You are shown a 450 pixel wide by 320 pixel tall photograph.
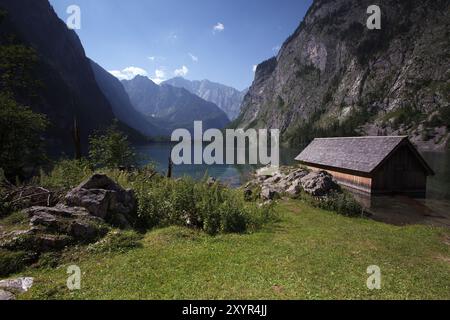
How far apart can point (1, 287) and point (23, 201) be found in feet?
22.1

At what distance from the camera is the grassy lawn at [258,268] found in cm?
841

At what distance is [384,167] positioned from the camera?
108ft

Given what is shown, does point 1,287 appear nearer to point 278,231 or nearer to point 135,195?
point 135,195

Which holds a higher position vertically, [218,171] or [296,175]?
[296,175]

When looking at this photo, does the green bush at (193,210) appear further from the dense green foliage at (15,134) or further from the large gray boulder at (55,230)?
the dense green foliage at (15,134)

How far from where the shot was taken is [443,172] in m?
55.0

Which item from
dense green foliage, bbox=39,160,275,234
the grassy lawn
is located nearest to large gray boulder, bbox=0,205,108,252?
the grassy lawn

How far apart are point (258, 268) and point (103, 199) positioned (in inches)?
320

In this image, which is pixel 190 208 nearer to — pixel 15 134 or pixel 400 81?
pixel 15 134

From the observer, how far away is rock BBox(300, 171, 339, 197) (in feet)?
88.9

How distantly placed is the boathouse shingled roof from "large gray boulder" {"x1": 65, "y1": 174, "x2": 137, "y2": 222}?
88.4 ft

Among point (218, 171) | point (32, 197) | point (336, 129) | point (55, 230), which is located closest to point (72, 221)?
point (55, 230)

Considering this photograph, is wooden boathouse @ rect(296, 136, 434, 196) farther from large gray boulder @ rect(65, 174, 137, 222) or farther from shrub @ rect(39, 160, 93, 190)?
shrub @ rect(39, 160, 93, 190)
